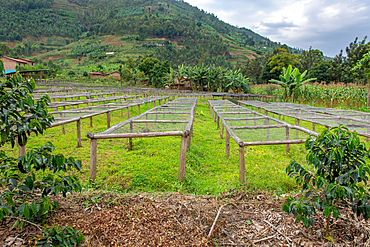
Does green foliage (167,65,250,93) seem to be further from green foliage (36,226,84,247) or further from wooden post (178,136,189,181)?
green foliage (36,226,84,247)

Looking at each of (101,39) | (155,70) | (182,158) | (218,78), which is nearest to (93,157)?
(182,158)

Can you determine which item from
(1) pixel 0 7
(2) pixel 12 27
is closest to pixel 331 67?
(2) pixel 12 27

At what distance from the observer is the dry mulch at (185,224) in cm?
206

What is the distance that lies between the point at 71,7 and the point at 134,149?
674ft

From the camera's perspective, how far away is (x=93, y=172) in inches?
136

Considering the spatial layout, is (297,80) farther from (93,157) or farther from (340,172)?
(93,157)

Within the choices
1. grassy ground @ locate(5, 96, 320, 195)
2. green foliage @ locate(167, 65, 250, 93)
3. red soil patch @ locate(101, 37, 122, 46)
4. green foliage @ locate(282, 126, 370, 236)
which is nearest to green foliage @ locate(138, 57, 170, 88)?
green foliage @ locate(167, 65, 250, 93)

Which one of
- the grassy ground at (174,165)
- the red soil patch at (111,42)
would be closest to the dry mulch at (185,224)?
the grassy ground at (174,165)

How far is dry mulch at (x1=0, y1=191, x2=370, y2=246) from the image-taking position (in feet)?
6.77

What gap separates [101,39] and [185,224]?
383 ft

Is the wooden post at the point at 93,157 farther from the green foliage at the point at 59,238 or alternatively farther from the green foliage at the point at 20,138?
the green foliage at the point at 59,238

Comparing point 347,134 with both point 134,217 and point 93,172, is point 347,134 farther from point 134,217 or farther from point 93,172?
point 93,172

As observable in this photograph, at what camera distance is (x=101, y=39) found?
334 ft

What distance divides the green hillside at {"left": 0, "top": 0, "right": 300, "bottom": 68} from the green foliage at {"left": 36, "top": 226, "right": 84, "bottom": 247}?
63.6 meters
